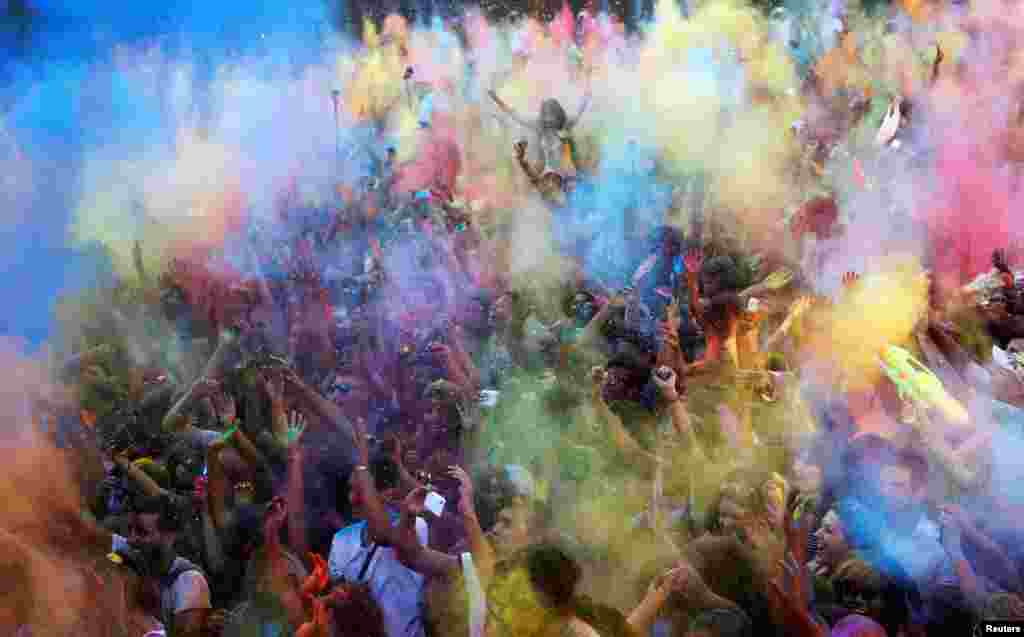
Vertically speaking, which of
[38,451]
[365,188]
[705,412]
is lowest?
[705,412]

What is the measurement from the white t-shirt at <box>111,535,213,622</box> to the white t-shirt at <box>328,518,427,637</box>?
0.67 meters

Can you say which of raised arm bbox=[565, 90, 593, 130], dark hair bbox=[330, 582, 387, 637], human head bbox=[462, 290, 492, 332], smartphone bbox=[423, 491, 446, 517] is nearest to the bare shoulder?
smartphone bbox=[423, 491, 446, 517]

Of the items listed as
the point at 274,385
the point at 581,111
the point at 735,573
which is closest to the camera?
the point at 735,573

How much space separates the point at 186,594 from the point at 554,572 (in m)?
1.95

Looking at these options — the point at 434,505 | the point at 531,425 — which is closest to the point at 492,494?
the point at 434,505

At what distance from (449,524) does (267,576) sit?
1.00 metres

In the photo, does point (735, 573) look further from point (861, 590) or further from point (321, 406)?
point (321, 406)

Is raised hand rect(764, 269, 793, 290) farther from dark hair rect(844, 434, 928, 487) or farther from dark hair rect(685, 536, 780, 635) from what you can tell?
dark hair rect(685, 536, 780, 635)

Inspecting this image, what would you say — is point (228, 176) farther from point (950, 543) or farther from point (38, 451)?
point (950, 543)

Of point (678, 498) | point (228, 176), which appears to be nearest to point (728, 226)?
point (678, 498)

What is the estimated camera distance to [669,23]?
5340 mm

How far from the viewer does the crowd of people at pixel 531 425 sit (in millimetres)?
4754

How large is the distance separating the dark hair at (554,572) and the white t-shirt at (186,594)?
1.73 meters

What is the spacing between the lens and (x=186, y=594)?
188 inches
